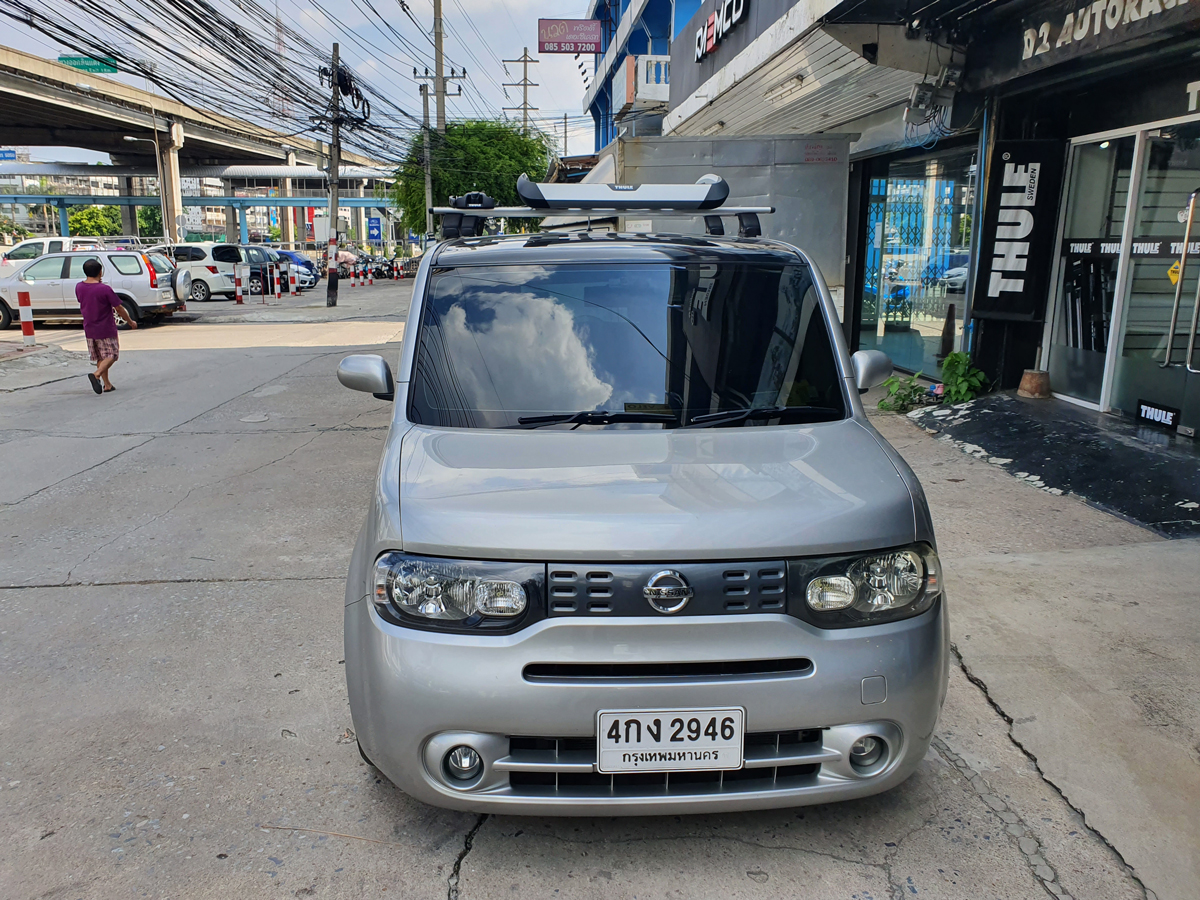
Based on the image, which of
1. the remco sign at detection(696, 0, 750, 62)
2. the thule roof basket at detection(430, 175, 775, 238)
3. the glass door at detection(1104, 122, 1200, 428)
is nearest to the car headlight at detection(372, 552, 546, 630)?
the thule roof basket at detection(430, 175, 775, 238)

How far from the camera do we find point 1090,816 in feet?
9.63

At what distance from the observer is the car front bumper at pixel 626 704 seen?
240 cm

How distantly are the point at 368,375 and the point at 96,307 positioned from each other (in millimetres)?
9455

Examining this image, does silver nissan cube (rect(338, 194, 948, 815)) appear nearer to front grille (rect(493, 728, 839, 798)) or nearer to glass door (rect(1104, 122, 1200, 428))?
front grille (rect(493, 728, 839, 798))

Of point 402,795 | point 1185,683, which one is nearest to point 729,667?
point 402,795

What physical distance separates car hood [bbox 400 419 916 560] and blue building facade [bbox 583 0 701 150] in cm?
1830

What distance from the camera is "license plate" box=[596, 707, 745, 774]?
94.3 inches

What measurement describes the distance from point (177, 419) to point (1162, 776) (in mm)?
9674

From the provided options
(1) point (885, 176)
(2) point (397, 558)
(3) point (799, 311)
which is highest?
(1) point (885, 176)

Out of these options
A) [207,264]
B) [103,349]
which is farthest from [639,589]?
[207,264]

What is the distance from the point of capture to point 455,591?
8.21ft

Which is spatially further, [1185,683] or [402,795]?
[1185,683]

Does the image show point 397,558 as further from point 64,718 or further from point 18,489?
point 18,489

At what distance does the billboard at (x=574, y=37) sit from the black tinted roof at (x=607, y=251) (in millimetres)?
47200
